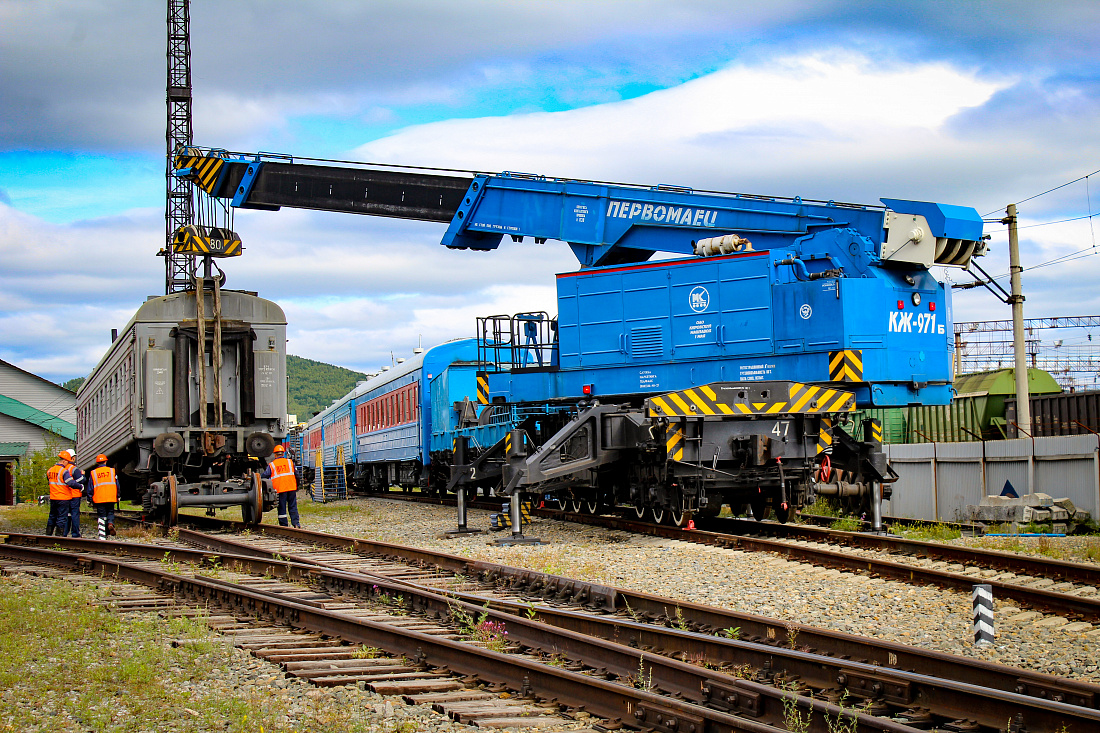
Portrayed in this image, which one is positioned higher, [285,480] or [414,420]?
[414,420]

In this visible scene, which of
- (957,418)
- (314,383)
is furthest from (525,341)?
A: (314,383)

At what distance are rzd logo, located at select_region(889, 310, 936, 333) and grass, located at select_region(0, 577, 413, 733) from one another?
28.9 feet

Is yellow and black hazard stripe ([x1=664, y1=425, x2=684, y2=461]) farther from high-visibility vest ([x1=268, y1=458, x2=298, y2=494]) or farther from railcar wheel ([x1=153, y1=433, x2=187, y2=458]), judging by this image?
railcar wheel ([x1=153, y1=433, x2=187, y2=458])

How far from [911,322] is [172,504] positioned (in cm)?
1130

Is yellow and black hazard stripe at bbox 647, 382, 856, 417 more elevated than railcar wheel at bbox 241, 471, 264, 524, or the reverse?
yellow and black hazard stripe at bbox 647, 382, 856, 417

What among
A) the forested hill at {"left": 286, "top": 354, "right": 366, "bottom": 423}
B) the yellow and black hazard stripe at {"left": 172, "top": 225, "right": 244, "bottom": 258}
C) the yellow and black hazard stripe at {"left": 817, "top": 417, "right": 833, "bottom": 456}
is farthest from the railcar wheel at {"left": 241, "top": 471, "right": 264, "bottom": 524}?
the forested hill at {"left": 286, "top": 354, "right": 366, "bottom": 423}

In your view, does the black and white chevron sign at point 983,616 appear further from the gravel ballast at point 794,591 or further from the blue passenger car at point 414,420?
the blue passenger car at point 414,420

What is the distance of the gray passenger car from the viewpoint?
49.6ft

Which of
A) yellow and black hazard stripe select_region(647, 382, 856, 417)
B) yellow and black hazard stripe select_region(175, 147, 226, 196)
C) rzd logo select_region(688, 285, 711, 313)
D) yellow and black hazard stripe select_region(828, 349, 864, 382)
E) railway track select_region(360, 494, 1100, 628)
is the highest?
yellow and black hazard stripe select_region(175, 147, 226, 196)

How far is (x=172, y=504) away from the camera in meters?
15.0

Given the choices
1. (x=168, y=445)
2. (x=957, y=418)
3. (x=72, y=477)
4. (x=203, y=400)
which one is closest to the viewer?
(x=168, y=445)

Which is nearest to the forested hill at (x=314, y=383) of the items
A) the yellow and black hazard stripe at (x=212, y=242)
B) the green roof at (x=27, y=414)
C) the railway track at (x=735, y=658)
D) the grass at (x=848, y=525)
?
the green roof at (x=27, y=414)

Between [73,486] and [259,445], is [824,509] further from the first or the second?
[73,486]

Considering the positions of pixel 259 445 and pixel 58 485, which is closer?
pixel 58 485
